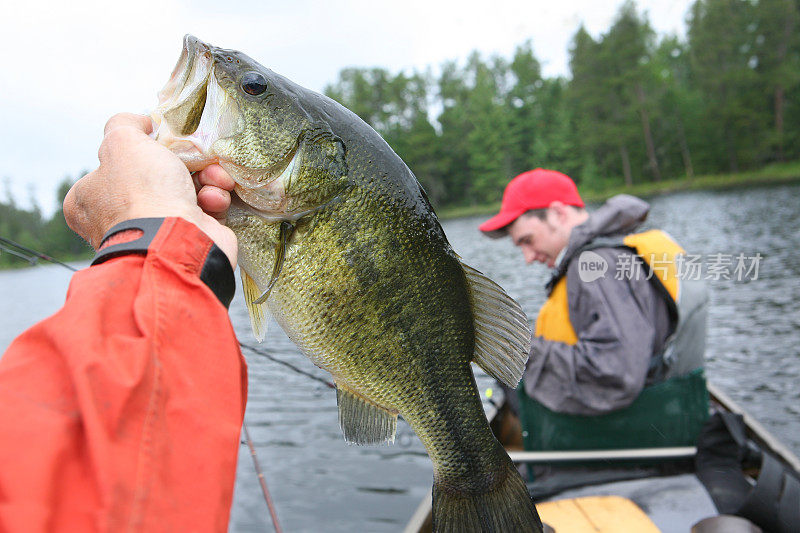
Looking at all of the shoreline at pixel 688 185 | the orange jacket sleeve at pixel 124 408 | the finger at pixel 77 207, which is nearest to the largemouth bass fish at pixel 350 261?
the finger at pixel 77 207

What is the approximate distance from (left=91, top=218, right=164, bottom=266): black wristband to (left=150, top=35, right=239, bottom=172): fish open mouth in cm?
36

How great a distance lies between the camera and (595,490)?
3.72 meters

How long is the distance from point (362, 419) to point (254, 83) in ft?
3.06

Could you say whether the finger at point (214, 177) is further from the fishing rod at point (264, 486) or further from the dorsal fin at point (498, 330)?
the fishing rod at point (264, 486)

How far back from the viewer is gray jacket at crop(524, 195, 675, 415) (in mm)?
3666

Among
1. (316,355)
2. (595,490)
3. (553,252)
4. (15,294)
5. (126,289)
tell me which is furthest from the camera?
(15,294)

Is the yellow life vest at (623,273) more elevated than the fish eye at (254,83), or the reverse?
the fish eye at (254,83)

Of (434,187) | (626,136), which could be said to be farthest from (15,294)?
(626,136)

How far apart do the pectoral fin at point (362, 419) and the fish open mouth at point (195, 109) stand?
713mm

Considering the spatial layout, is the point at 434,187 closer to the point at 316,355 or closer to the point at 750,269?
the point at 750,269

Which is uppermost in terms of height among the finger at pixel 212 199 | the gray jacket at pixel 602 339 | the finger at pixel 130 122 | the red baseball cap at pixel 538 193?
the finger at pixel 130 122

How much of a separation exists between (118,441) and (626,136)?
4704cm

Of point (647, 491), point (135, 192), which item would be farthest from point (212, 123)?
point (647, 491)

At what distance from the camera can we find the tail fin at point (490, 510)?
146 centimetres
